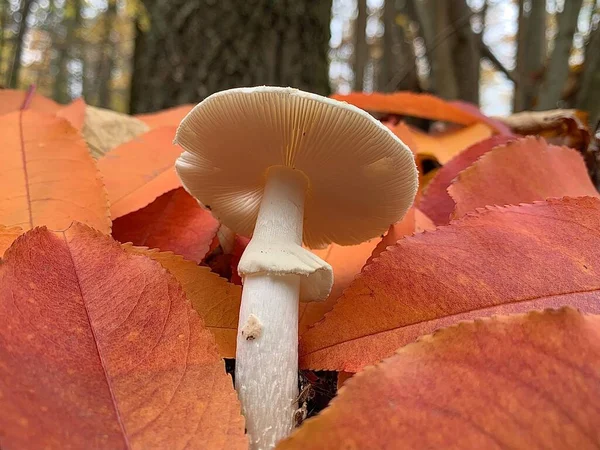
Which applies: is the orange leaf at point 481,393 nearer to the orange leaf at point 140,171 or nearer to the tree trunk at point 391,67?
the orange leaf at point 140,171

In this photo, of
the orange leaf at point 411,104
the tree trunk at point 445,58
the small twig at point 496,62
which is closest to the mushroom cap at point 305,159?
the orange leaf at point 411,104

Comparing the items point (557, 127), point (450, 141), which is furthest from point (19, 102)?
point (557, 127)

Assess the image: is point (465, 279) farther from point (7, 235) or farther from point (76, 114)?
point (76, 114)

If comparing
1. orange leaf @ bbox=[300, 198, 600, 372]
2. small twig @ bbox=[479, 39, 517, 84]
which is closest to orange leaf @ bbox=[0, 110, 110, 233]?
orange leaf @ bbox=[300, 198, 600, 372]

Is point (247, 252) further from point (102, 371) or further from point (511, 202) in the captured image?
point (511, 202)

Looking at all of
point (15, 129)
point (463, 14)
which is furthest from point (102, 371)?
point (463, 14)

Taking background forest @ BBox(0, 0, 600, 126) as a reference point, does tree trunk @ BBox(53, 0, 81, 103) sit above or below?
below

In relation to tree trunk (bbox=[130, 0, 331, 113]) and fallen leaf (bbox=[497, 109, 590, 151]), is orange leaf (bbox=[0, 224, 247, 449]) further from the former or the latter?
tree trunk (bbox=[130, 0, 331, 113])
